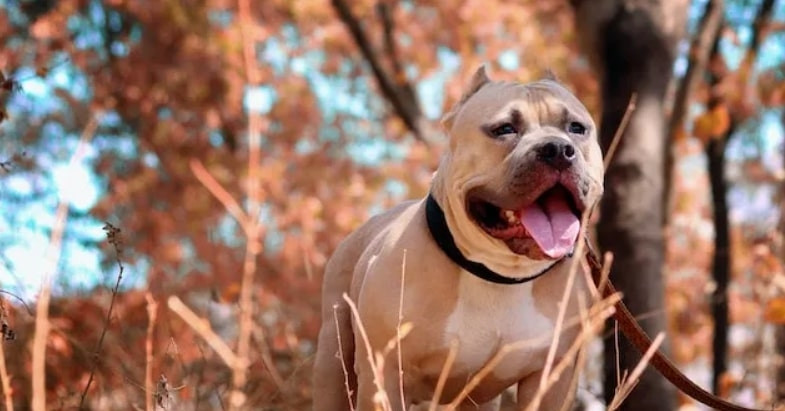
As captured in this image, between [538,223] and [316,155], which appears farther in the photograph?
[316,155]

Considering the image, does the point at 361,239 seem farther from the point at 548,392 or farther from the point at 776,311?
the point at 776,311

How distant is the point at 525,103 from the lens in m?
3.09

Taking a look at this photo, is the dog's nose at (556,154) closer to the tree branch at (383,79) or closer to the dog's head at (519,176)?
the dog's head at (519,176)

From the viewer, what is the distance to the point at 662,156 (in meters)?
5.82

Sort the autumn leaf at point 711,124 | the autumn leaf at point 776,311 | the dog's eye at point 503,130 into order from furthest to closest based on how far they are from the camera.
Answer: the autumn leaf at point 711,124, the autumn leaf at point 776,311, the dog's eye at point 503,130

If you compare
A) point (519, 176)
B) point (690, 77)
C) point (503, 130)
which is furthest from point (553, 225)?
point (690, 77)

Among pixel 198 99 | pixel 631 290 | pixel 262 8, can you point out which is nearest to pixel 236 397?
pixel 631 290

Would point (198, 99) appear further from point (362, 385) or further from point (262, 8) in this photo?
point (362, 385)

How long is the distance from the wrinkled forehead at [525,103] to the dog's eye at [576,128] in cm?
2

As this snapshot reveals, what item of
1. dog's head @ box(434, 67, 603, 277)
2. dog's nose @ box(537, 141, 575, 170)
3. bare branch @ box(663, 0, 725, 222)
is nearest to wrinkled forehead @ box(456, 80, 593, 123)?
dog's head @ box(434, 67, 603, 277)

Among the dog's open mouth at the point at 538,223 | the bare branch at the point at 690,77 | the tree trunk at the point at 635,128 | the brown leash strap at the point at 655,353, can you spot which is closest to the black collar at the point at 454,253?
the dog's open mouth at the point at 538,223

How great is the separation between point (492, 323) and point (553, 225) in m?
0.36

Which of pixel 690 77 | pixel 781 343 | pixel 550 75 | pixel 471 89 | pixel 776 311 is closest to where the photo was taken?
pixel 471 89

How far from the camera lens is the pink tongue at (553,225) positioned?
2.89 m
